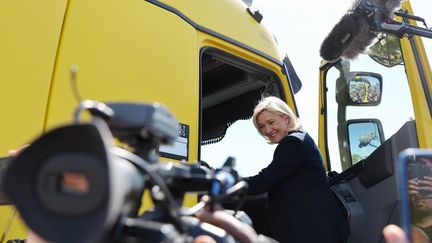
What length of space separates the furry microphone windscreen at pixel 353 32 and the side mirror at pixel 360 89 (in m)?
0.42

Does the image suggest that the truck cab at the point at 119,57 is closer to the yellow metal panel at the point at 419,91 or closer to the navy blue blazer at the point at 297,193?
the navy blue blazer at the point at 297,193

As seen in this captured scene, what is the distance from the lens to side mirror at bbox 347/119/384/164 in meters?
3.35

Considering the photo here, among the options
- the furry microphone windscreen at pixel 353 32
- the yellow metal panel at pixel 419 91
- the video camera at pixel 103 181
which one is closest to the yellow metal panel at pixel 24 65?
the video camera at pixel 103 181

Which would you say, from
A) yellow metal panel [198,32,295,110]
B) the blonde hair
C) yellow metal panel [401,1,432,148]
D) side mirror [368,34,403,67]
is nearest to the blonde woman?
the blonde hair

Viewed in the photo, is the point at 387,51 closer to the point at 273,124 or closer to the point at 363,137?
the point at 363,137

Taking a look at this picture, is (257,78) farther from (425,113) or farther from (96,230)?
(96,230)

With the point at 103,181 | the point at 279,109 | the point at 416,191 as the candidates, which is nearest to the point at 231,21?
the point at 279,109

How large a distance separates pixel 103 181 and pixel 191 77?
1800 millimetres

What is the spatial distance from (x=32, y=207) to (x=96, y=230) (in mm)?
163

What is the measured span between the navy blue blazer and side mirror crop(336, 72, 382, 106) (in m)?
0.85

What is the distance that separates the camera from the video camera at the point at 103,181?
2.53 ft

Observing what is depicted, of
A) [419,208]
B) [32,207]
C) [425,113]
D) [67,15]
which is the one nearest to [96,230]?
[32,207]

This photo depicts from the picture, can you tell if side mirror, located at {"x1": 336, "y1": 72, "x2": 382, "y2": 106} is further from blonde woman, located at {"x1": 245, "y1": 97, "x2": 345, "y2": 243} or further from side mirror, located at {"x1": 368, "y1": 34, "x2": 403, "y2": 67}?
blonde woman, located at {"x1": 245, "y1": 97, "x2": 345, "y2": 243}

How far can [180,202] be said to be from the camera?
40.1 inches
